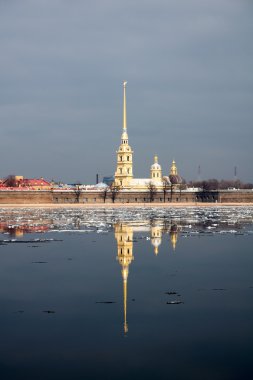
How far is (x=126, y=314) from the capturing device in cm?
1158

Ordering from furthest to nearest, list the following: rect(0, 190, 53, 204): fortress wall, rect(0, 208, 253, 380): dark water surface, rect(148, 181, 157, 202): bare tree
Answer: rect(148, 181, 157, 202): bare tree, rect(0, 190, 53, 204): fortress wall, rect(0, 208, 253, 380): dark water surface

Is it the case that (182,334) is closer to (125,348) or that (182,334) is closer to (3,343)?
(125,348)

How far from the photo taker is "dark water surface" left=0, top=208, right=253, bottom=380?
8.90m

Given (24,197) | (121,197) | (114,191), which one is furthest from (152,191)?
(24,197)

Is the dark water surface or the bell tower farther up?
the bell tower

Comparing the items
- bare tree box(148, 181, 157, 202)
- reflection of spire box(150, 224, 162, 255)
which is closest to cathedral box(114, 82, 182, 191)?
bare tree box(148, 181, 157, 202)

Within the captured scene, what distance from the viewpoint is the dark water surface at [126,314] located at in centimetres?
890

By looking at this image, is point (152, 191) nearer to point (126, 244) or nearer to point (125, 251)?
point (126, 244)

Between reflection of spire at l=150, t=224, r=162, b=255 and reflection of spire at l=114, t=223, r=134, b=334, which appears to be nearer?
reflection of spire at l=114, t=223, r=134, b=334

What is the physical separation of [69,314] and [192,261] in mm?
8170

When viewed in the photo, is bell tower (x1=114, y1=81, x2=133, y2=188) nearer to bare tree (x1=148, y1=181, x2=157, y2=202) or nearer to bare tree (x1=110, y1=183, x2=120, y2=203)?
bare tree (x1=110, y1=183, x2=120, y2=203)

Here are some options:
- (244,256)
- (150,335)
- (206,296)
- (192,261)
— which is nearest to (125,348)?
(150,335)

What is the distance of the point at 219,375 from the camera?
333 inches

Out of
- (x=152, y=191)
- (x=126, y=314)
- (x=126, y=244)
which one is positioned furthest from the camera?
(x=152, y=191)
